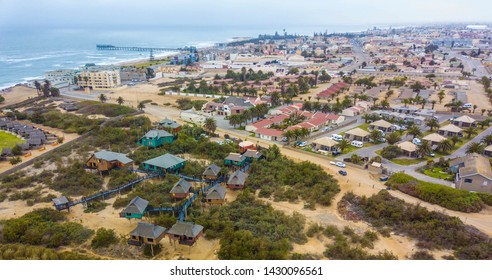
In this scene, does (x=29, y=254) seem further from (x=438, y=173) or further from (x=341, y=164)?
(x=438, y=173)

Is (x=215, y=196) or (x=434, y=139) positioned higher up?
(x=434, y=139)

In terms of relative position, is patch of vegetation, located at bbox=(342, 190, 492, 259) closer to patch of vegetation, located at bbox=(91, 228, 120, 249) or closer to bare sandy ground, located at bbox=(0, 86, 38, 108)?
patch of vegetation, located at bbox=(91, 228, 120, 249)

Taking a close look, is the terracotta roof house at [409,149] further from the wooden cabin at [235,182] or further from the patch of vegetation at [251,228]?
the wooden cabin at [235,182]

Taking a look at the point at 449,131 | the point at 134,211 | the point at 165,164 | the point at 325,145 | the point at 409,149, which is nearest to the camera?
the point at 134,211

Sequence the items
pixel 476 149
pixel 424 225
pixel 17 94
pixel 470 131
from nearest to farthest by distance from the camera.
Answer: pixel 424 225 < pixel 476 149 < pixel 470 131 < pixel 17 94

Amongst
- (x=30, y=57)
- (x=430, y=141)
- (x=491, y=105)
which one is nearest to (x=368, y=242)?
(x=430, y=141)

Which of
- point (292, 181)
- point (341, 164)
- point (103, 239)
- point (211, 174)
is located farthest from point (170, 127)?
point (103, 239)

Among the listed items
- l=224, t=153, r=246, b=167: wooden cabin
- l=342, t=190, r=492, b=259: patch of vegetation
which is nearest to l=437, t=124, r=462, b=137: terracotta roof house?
l=342, t=190, r=492, b=259: patch of vegetation
